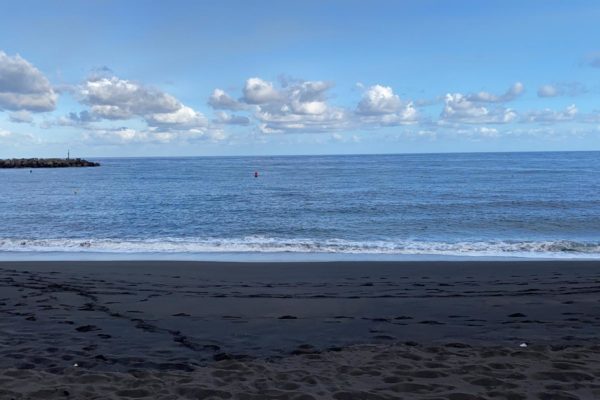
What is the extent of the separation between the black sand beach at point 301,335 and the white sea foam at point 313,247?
4289mm

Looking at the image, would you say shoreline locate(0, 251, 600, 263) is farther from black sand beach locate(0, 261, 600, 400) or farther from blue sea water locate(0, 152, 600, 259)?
black sand beach locate(0, 261, 600, 400)

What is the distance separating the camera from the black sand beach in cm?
550

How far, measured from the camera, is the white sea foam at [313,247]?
57.5 feet

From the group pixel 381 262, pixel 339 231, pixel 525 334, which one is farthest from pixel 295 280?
pixel 339 231

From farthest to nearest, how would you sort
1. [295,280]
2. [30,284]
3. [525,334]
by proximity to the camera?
[295,280]
[30,284]
[525,334]

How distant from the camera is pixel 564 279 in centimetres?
1214

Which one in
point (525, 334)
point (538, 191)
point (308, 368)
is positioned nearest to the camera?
point (308, 368)

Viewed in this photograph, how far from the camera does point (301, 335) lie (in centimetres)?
766

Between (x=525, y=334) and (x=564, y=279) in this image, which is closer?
(x=525, y=334)

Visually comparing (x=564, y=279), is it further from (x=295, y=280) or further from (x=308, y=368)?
(x=308, y=368)

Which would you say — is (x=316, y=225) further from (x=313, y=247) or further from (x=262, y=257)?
(x=262, y=257)

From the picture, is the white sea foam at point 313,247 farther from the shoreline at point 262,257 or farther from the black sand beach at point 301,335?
the black sand beach at point 301,335

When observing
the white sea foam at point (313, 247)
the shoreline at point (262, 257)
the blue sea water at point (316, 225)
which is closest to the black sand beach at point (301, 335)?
the shoreline at point (262, 257)

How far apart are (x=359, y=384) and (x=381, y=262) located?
992 cm
